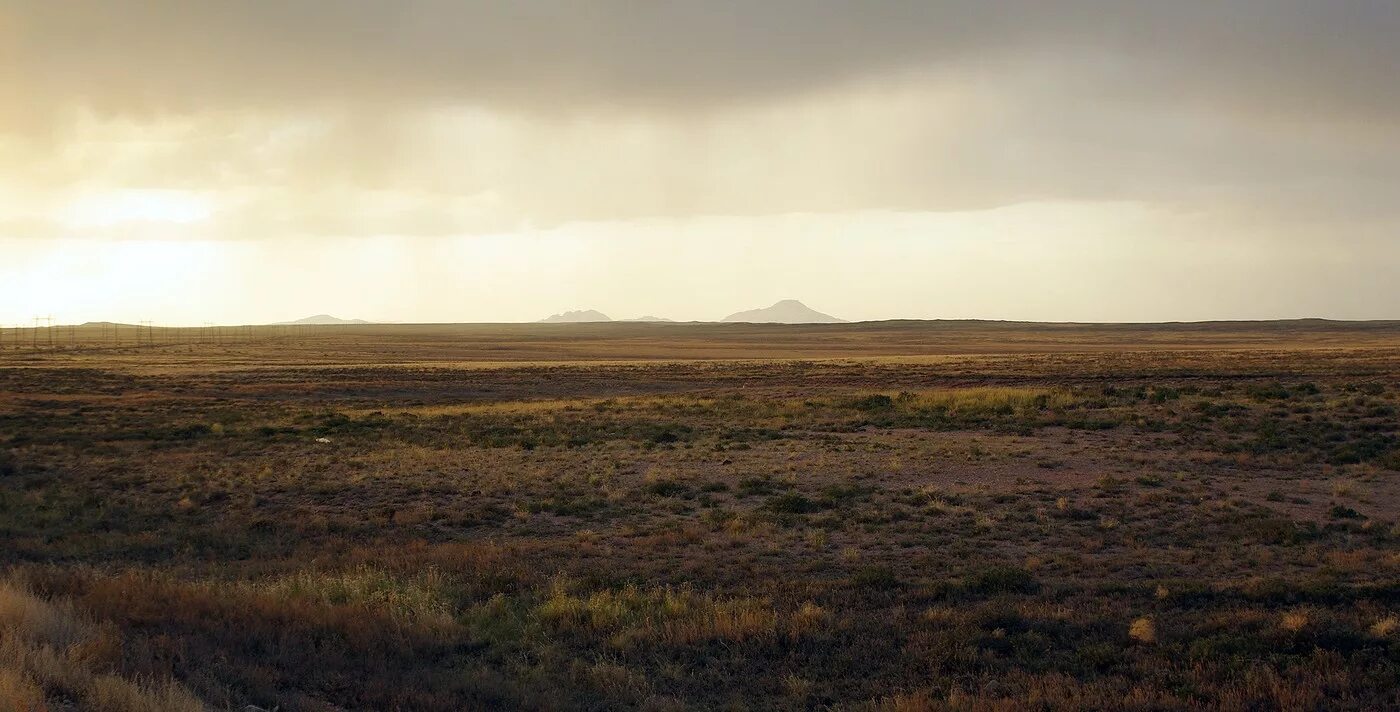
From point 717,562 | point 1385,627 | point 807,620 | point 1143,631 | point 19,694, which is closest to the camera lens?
point 19,694

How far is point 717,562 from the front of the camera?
40.1ft

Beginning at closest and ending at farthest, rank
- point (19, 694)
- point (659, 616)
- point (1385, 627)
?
point (19, 694), point (1385, 627), point (659, 616)

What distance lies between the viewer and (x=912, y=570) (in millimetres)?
11492

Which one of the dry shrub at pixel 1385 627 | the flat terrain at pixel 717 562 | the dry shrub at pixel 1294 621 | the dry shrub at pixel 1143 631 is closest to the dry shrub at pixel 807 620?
the flat terrain at pixel 717 562

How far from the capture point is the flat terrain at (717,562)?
273 inches

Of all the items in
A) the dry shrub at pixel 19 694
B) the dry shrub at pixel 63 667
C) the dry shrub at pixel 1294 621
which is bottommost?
the dry shrub at pixel 1294 621

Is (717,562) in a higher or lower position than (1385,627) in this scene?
lower

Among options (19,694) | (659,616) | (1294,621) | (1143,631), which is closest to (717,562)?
(659,616)

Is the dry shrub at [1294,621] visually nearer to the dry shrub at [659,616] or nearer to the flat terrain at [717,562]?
the flat terrain at [717,562]

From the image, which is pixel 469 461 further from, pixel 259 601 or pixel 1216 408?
pixel 1216 408

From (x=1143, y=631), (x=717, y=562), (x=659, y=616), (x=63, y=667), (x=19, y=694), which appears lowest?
(x=717, y=562)

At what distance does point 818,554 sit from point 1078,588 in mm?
3838

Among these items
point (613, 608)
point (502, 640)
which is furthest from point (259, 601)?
point (613, 608)

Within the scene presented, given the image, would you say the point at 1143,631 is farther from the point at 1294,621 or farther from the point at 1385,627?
the point at 1385,627
